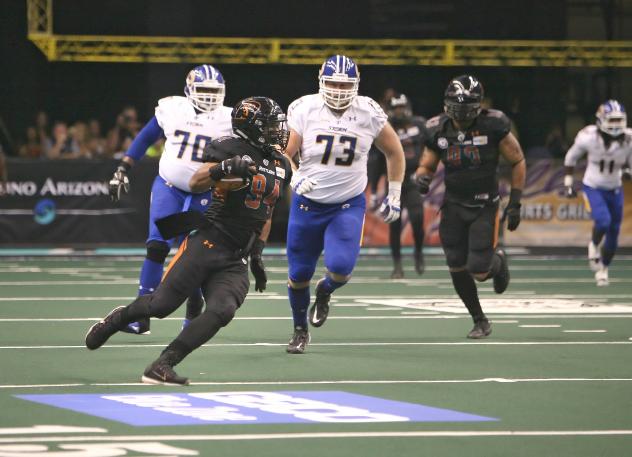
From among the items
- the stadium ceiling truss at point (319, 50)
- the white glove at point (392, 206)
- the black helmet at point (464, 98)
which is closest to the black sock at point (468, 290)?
the white glove at point (392, 206)

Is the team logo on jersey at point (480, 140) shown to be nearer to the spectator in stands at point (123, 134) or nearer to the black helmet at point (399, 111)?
the black helmet at point (399, 111)

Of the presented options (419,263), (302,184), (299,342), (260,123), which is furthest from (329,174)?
(419,263)

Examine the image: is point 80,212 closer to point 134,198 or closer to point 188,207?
point 134,198

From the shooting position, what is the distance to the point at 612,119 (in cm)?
1858

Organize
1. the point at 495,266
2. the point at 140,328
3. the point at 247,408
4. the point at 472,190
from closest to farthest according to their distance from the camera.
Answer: the point at 247,408, the point at 140,328, the point at 472,190, the point at 495,266

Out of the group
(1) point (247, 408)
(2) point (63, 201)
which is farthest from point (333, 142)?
(2) point (63, 201)

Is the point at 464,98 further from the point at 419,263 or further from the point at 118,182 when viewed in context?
the point at 419,263

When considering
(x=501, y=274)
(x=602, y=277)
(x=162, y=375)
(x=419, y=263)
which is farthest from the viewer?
(x=419, y=263)

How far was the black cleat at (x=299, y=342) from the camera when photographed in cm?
1139

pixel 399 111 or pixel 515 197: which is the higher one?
pixel 399 111

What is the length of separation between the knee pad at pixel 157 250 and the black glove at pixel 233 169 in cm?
287

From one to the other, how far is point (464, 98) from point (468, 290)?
1540 mm

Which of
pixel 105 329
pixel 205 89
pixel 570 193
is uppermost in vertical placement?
pixel 205 89

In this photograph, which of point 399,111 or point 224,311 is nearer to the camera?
point 224,311
